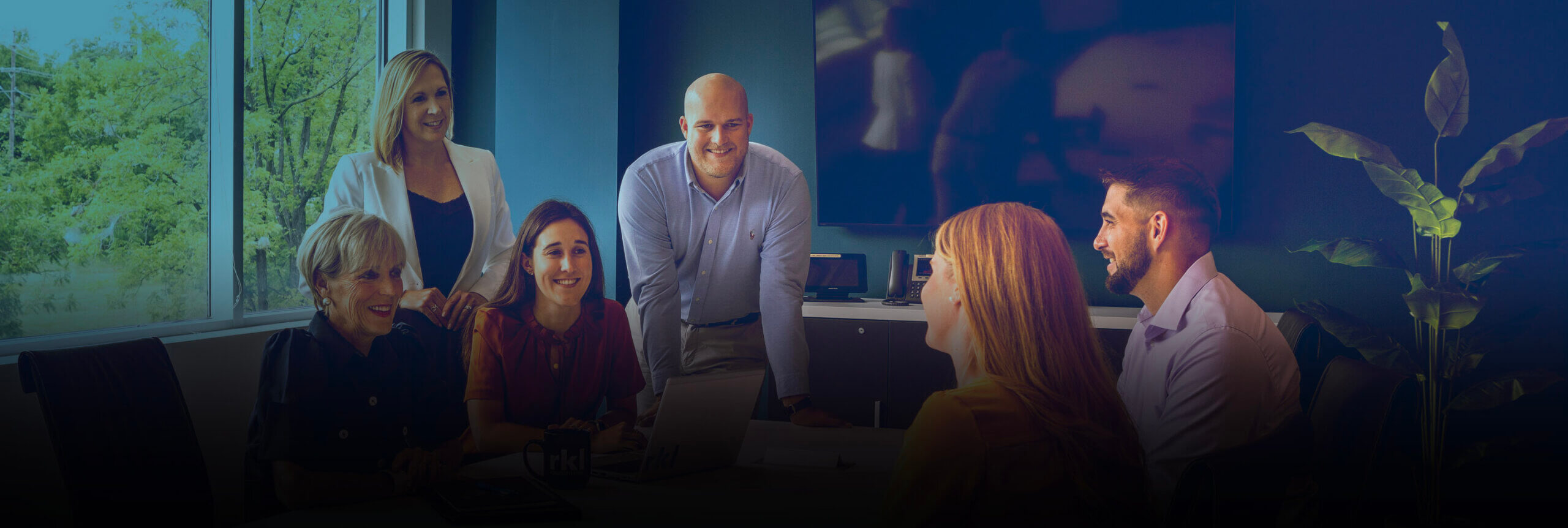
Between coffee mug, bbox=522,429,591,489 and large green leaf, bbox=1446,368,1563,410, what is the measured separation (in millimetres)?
2959

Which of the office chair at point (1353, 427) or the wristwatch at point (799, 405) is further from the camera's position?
the wristwatch at point (799, 405)

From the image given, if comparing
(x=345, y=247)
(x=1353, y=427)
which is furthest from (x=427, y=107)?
(x=1353, y=427)

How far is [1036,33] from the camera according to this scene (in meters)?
3.83

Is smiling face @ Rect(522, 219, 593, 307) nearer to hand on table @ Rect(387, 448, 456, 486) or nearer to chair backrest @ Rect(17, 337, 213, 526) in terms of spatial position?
hand on table @ Rect(387, 448, 456, 486)

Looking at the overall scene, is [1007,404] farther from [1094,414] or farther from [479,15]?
[479,15]

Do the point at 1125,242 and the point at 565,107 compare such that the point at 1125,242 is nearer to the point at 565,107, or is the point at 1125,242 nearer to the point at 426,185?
the point at 426,185

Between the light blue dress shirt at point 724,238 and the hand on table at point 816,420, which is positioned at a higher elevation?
→ the light blue dress shirt at point 724,238

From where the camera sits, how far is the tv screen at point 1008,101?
12.0ft

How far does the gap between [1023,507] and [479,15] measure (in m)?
3.65

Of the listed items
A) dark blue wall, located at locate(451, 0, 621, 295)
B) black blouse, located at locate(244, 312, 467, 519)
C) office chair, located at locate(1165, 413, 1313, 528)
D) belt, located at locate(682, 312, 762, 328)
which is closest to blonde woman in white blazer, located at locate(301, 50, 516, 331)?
black blouse, located at locate(244, 312, 467, 519)

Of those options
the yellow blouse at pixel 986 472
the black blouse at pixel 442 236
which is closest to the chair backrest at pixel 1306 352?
the yellow blouse at pixel 986 472

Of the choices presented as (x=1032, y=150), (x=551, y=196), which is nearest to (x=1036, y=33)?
(x=1032, y=150)

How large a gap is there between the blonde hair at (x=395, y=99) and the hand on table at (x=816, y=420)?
133cm

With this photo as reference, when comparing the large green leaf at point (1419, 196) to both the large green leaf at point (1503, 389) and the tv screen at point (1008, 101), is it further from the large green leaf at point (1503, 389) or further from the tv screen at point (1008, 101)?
the tv screen at point (1008, 101)
